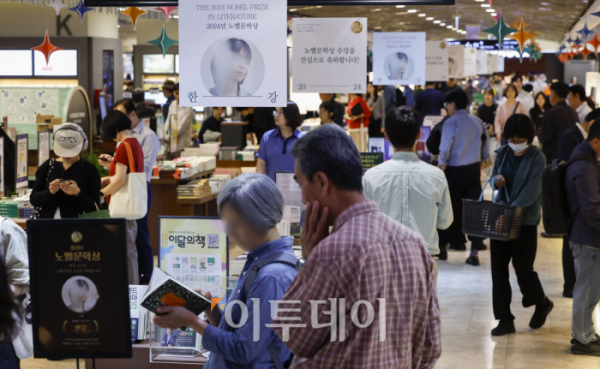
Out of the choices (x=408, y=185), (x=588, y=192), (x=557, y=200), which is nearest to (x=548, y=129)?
(x=557, y=200)

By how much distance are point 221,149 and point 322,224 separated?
25.9 feet

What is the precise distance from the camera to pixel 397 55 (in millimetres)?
10094

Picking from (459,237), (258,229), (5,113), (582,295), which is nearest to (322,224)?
(258,229)

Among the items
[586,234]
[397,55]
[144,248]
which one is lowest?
[144,248]

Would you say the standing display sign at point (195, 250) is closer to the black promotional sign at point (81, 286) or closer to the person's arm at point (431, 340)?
the black promotional sign at point (81, 286)

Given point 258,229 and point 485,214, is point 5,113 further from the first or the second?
point 258,229

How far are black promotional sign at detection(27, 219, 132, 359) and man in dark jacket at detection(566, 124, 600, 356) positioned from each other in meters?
3.32

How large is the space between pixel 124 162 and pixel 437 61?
9.25 m

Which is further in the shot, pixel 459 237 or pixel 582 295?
pixel 459 237

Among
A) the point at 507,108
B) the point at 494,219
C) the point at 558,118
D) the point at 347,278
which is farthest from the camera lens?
the point at 507,108

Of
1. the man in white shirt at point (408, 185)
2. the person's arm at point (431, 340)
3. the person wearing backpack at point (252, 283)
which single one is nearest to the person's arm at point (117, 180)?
the man in white shirt at point (408, 185)

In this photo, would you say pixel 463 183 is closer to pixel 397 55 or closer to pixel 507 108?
pixel 397 55

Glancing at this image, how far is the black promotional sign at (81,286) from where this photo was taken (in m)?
2.33

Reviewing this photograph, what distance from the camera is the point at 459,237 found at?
8.41 m
